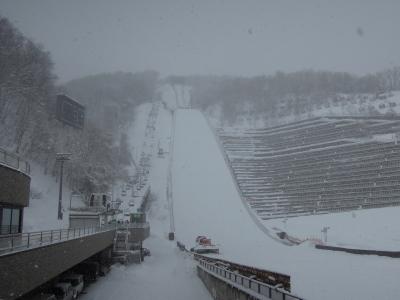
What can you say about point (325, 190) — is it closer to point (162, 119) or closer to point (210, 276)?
point (210, 276)

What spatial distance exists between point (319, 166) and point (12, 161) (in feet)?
197

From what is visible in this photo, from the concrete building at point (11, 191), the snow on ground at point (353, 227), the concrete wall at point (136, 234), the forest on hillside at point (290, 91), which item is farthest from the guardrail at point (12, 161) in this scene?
the forest on hillside at point (290, 91)

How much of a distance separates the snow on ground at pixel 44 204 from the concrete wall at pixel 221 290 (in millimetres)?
15550

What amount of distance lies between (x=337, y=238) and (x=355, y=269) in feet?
75.0

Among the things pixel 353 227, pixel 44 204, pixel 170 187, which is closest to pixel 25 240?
pixel 44 204

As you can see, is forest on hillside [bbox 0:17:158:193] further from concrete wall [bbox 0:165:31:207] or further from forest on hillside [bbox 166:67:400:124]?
forest on hillside [bbox 166:67:400:124]

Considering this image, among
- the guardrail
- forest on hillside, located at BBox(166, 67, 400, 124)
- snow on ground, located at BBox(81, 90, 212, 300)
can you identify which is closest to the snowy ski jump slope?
snow on ground, located at BBox(81, 90, 212, 300)

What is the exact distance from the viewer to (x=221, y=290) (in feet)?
65.3

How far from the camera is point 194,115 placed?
134500 millimetres

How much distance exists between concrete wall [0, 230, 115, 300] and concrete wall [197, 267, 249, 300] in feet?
21.3

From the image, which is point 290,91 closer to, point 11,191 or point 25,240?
point 11,191

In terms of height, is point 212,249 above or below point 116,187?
below

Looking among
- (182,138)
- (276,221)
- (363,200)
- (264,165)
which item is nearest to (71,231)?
(276,221)

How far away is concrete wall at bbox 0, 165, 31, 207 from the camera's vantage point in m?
15.2
